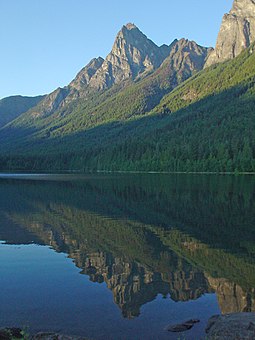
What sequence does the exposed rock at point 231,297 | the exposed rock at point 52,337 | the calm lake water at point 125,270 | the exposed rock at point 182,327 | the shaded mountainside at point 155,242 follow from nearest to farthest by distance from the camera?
the exposed rock at point 52,337 → the exposed rock at point 182,327 → the calm lake water at point 125,270 → the exposed rock at point 231,297 → the shaded mountainside at point 155,242

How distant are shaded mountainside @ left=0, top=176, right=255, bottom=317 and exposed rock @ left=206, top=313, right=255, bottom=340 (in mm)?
3323

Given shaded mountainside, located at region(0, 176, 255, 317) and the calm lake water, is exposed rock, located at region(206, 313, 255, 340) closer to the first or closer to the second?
the calm lake water

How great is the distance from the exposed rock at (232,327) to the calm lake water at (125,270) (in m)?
1.04

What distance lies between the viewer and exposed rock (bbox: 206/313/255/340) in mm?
14555

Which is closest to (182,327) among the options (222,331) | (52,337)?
(222,331)

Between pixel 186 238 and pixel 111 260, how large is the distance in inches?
406

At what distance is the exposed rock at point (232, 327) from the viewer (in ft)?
47.8

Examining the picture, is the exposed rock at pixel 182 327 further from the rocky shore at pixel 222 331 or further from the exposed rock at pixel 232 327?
the exposed rock at pixel 232 327

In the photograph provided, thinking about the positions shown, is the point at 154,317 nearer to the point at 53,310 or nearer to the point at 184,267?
the point at 53,310

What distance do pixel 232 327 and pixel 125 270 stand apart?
13130 mm

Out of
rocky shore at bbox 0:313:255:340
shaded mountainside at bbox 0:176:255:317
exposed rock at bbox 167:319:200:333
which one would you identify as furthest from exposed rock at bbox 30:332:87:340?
shaded mountainside at bbox 0:176:255:317

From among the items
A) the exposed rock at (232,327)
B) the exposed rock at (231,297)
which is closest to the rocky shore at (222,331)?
the exposed rock at (232,327)

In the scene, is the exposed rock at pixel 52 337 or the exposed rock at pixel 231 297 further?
the exposed rock at pixel 231 297

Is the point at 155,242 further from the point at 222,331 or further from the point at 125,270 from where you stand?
the point at 222,331
